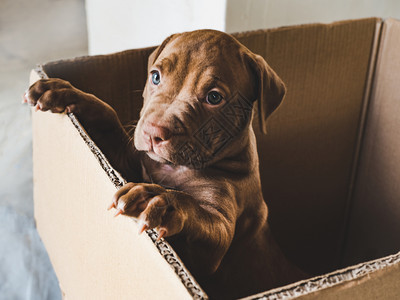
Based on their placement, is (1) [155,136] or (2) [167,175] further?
(2) [167,175]

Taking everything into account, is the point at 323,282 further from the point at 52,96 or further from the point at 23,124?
the point at 23,124

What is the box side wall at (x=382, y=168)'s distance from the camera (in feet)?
6.30

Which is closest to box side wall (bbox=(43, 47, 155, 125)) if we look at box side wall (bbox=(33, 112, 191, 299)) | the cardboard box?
the cardboard box

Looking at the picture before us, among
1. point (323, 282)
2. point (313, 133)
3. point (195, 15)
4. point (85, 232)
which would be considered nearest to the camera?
point (323, 282)

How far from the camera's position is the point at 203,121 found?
1.13 meters

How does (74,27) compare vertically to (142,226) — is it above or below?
below

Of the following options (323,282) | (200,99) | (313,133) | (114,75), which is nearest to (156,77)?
(200,99)

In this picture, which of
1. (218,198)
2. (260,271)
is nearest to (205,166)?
(218,198)

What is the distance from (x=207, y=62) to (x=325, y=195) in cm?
128

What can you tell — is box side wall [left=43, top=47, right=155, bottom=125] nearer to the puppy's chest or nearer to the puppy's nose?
the puppy's chest

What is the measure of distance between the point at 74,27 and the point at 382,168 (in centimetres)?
185

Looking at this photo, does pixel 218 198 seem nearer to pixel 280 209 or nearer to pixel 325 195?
pixel 280 209

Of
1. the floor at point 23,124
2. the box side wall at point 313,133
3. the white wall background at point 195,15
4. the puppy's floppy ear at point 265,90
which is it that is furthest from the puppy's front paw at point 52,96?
the white wall background at point 195,15

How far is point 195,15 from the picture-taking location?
2.44 m
